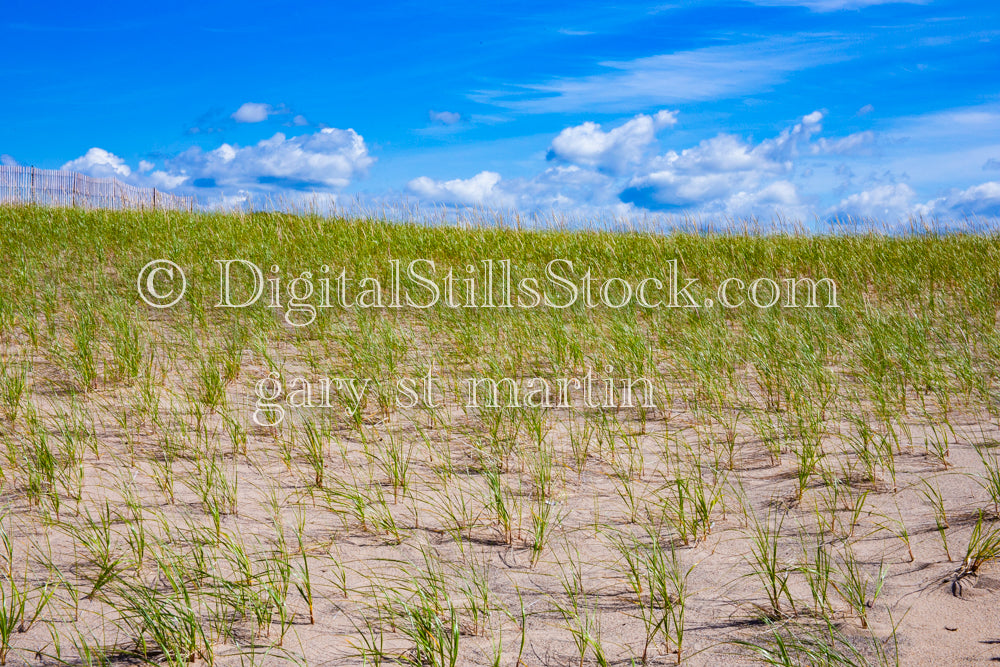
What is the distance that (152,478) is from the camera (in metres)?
3.12

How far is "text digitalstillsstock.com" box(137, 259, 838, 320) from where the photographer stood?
601 centimetres

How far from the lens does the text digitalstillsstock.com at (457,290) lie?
6008 millimetres

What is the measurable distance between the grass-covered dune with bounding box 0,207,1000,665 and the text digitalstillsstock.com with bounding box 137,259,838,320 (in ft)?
0.19

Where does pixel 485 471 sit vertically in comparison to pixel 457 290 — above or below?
below

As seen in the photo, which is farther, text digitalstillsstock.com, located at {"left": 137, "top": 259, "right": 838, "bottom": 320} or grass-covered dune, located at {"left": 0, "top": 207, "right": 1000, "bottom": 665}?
text digitalstillsstock.com, located at {"left": 137, "top": 259, "right": 838, "bottom": 320}

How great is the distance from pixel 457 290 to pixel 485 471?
3.38 m

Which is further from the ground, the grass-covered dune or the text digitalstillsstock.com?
the text digitalstillsstock.com

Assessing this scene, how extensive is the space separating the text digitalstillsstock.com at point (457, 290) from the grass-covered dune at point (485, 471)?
0.19ft

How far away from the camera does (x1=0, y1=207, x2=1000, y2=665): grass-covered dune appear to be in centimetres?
207

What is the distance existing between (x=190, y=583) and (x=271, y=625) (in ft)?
1.30

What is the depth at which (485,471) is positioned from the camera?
3135 millimetres

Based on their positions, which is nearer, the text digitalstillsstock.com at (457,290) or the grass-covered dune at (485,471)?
the grass-covered dune at (485,471)

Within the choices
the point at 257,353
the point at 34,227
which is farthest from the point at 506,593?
the point at 34,227

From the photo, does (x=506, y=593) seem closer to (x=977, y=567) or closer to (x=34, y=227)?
(x=977, y=567)
